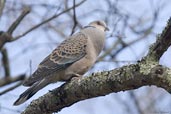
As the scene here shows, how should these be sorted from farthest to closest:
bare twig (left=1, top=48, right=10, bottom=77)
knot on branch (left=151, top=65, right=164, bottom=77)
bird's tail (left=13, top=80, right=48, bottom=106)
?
bare twig (left=1, top=48, right=10, bottom=77) < bird's tail (left=13, top=80, right=48, bottom=106) < knot on branch (left=151, top=65, right=164, bottom=77)

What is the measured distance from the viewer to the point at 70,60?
4.76m

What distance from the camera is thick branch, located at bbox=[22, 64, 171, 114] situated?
2.99 metres

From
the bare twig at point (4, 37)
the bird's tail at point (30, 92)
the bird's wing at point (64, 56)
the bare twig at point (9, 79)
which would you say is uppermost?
the bird's wing at point (64, 56)

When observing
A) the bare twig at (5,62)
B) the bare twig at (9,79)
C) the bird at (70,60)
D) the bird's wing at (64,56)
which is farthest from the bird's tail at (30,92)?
the bare twig at (5,62)

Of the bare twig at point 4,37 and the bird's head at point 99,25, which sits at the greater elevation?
the bird's head at point 99,25

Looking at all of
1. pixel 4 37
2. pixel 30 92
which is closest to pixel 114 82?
pixel 30 92

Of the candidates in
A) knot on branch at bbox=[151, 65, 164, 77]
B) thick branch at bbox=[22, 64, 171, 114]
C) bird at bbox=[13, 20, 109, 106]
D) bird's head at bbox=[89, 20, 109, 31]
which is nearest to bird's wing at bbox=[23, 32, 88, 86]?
bird at bbox=[13, 20, 109, 106]

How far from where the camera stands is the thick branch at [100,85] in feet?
9.81

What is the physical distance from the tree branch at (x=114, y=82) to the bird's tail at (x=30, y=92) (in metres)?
0.21

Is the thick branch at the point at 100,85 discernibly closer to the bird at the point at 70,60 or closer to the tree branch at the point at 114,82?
the tree branch at the point at 114,82

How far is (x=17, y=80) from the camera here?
626 centimetres

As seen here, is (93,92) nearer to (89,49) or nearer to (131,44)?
(89,49)

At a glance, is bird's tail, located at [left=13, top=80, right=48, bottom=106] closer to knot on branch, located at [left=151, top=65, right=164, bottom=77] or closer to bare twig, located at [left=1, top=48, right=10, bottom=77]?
knot on branch, located at [left=151, top=65, right=164, bottom=77]

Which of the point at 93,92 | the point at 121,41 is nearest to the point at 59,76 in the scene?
the point at 93,92
